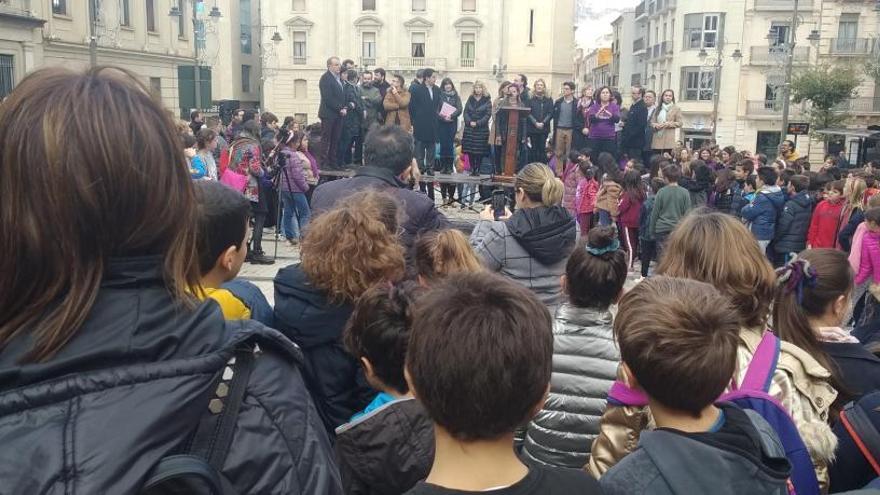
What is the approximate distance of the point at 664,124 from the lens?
51.9 ft

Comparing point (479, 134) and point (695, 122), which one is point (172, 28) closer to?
point (479, 134)

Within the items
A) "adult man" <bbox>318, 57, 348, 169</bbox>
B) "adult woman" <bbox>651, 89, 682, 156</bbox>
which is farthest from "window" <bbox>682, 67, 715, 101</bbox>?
"adult man" <bbox>318, 57, 348, 169</bbox>

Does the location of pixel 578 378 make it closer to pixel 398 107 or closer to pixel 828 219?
pixel 828 219

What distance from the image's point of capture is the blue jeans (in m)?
12.0

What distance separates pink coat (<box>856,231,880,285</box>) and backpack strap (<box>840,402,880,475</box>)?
18.1ft

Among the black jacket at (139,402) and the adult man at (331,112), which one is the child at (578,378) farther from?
the adult man at (331,112)

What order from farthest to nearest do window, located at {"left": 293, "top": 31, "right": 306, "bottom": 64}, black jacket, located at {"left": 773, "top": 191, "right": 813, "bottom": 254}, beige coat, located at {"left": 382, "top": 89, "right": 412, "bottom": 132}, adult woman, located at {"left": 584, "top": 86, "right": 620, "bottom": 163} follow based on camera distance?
window, located at {"left": 293, "top": 31, "right": 306, "bottom": 64} → adult woman, located at {"left": 584, "top": 86, "right": 620, "bottom": 163} → beige coat, located at {"left": 382, "top": 89, "right": 412, "bottom": 132} → black jacket, located at {"left": 773, "top": 191, "right": 813, "bottom": 254}

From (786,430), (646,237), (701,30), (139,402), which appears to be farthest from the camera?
(701,30)

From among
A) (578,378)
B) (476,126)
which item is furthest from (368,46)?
(578,378)

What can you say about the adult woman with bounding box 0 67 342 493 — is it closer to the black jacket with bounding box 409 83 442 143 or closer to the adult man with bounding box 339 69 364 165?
the adult man with bounding box 339 69 364 165

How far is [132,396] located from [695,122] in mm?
54141

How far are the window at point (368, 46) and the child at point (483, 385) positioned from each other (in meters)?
59.7

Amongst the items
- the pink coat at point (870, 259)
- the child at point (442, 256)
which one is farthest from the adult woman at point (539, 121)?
the child at point (442, 256)

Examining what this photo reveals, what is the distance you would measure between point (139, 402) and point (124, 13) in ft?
116
